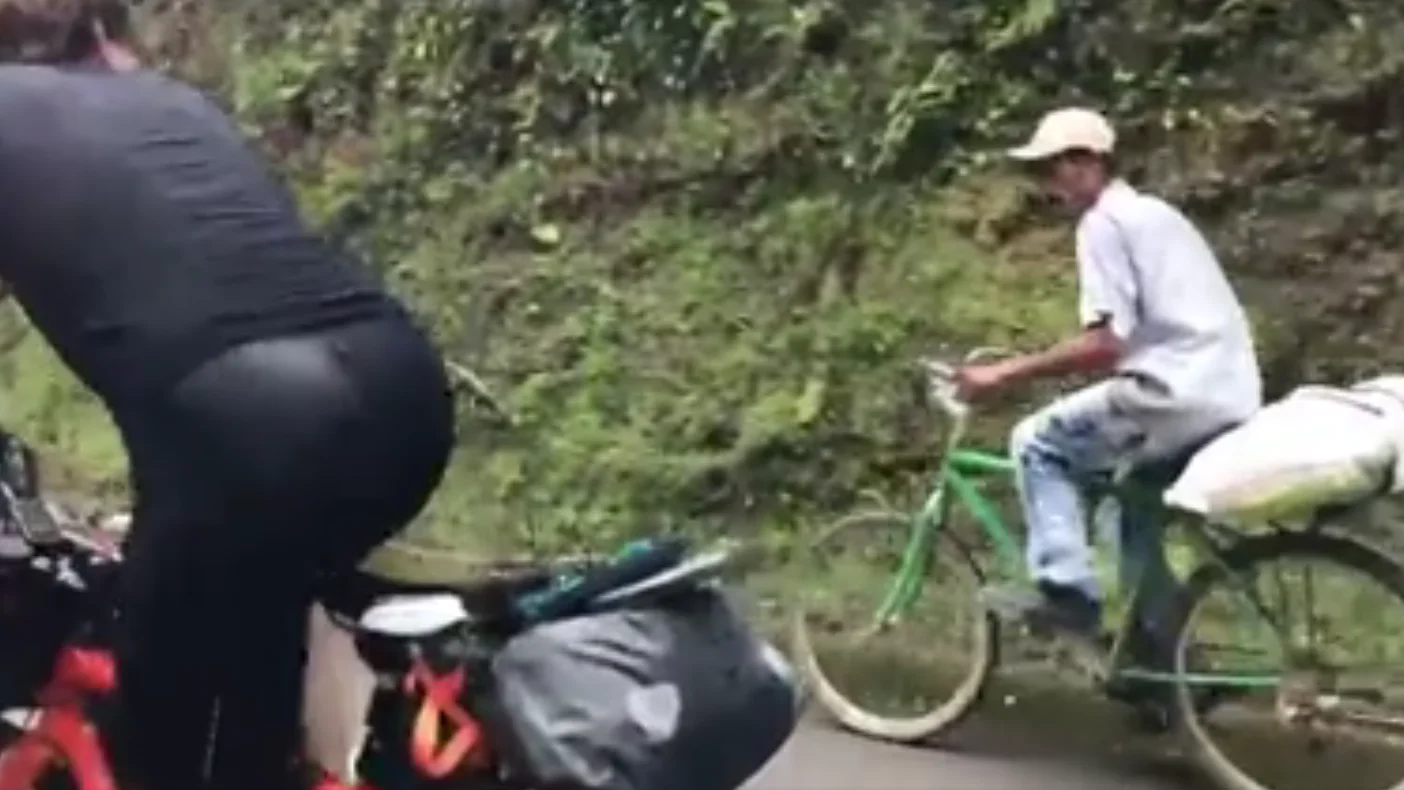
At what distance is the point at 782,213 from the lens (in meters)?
10.9

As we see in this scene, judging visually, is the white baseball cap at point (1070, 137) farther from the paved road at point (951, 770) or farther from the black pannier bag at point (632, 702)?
the black pannier bag at point (632, 702)

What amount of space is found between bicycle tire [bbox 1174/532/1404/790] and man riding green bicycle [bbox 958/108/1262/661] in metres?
0.08

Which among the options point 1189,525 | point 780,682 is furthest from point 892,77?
point 780,682

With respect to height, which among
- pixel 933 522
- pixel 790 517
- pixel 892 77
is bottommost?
pixel 790 517

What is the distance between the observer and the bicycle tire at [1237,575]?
651 cm

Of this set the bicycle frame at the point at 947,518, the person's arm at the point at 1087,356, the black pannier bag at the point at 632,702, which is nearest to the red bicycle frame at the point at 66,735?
the black pannier bag at the point at 632,702

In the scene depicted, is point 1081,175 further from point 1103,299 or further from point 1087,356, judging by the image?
point 1087,356

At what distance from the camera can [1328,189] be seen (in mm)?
9625

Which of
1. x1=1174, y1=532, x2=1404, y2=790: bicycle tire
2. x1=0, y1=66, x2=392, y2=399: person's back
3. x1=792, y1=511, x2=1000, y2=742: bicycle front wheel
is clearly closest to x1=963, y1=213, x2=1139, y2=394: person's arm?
x1=1174, y1=532, x2=1404, y2=790: bicycle tire

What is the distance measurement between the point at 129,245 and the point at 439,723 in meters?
0.97

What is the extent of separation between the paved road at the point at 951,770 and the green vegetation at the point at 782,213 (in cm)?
227

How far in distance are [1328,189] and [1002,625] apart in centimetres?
292

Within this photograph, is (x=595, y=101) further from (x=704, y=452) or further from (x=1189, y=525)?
(x=1189, y=525)

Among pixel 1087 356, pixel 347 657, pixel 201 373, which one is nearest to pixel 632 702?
pixel 347 657
